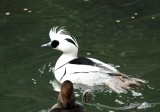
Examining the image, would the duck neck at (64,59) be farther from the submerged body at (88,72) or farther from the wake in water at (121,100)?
the wake in water at (121,100)

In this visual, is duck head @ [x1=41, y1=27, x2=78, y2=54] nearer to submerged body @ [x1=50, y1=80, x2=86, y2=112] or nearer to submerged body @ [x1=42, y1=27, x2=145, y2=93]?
submerged body @ [x1=42, y1=27, x2=145, y2=93]

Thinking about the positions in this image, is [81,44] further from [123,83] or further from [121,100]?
[121,100]

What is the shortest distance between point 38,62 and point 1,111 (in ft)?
5.72

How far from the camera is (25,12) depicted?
39.7 ft

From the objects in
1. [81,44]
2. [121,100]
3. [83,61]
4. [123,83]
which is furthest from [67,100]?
[81,44]

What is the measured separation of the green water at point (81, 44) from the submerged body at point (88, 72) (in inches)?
7.5

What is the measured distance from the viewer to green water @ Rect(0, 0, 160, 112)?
8430mm

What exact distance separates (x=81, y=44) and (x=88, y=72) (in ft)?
5.80

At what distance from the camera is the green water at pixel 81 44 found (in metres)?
8.43

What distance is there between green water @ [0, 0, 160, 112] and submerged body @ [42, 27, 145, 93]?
192mm

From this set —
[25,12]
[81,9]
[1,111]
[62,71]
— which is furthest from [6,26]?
[1,111]

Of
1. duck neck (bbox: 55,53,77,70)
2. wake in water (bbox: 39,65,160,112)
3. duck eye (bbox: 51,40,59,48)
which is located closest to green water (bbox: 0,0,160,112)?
wake in water (bbox: 39,65,160,112)

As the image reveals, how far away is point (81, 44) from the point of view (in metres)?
10.5

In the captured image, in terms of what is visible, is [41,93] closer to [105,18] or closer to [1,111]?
[1,111]
